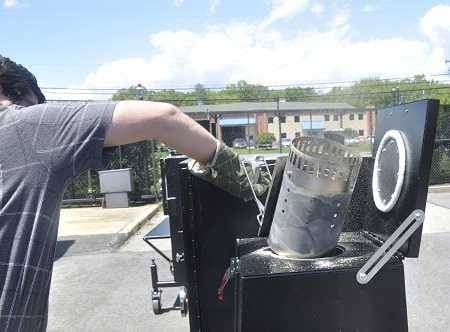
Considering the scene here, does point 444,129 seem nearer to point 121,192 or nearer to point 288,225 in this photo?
point 121,192

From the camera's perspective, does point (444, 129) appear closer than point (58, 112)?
No

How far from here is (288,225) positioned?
1.57m

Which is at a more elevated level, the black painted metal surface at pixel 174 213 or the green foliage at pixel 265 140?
the black painted metal surface at pixel 174 213

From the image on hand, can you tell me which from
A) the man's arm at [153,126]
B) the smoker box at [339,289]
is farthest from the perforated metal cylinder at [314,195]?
the man's arm at [153,126]

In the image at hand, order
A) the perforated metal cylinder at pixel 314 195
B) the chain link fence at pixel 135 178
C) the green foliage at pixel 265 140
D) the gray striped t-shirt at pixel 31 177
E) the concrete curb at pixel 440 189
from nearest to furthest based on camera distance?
the gray striped t-shirt at pixel 31 177, the perforated metal cylinder at pixel 314 195, the concrete curb at pixel 440 189, the chain link fence at pixel 135 178, the green foliage at pixel 265 140

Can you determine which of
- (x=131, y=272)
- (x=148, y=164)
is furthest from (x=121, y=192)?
(x=131, y=272)

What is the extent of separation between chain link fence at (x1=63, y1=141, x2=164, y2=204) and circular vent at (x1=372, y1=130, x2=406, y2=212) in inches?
435

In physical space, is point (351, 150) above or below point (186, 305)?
above

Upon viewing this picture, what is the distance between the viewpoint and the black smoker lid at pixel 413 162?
4.72ft

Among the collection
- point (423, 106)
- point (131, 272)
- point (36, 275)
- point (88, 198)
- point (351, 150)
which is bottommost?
point (88, 198)

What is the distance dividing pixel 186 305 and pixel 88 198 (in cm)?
1097

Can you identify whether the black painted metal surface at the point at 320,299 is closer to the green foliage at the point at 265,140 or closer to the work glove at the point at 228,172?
the work glove at the point at 228,172

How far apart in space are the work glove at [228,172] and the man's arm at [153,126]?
0.31ft

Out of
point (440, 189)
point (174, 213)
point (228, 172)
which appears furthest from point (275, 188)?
point (440, 189)
